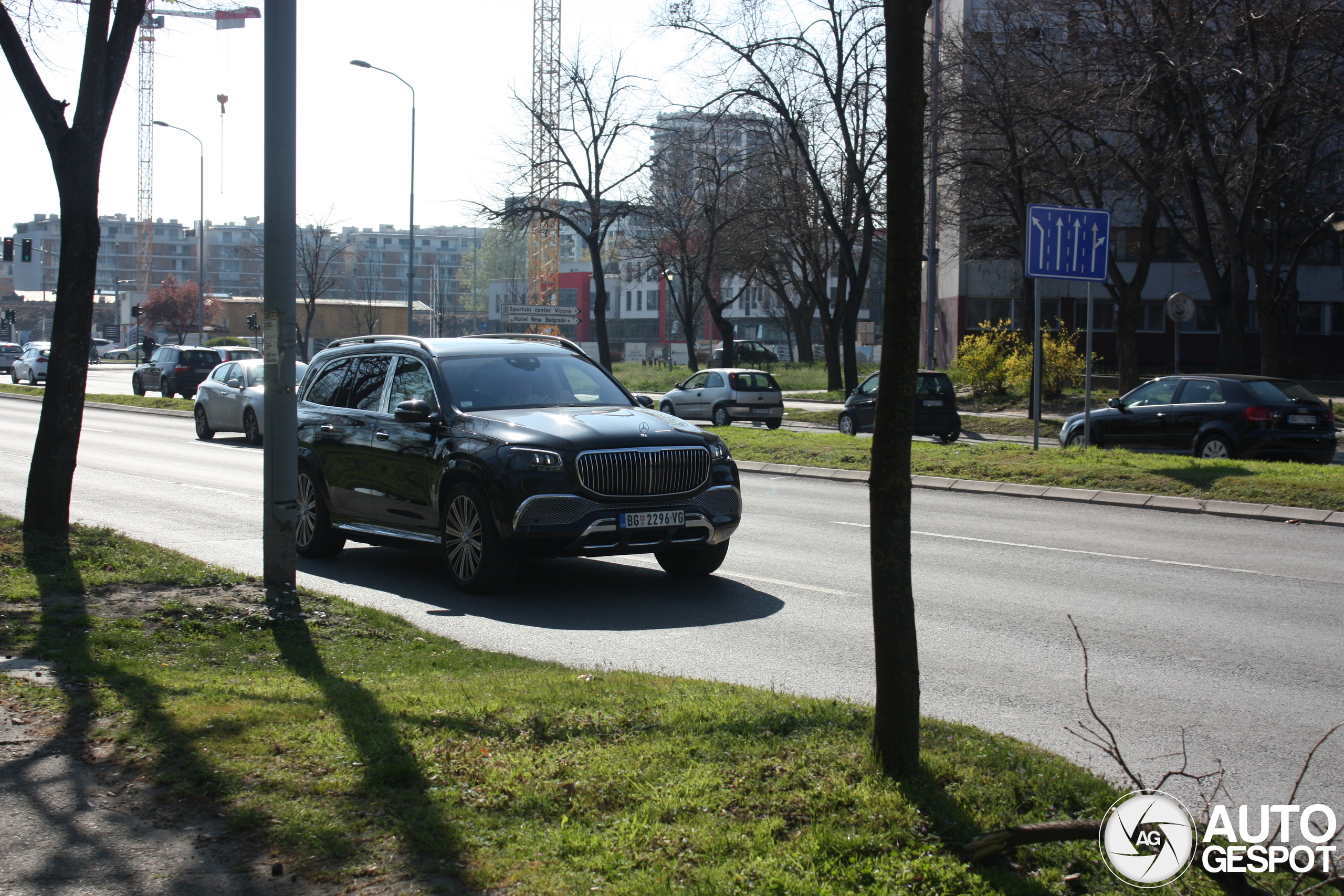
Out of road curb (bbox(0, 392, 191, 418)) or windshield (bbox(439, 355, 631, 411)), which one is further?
road curb (bbox(0, 392, 191, 418))

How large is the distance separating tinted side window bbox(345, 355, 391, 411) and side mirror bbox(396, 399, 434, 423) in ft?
2.93

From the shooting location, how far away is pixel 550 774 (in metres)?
4.25

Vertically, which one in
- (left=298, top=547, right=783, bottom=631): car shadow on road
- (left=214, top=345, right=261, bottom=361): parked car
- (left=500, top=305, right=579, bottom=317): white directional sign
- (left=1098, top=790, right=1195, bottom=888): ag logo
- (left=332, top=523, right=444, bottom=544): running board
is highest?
(left=500, top=305, right=579, bottom=317): white directional sign

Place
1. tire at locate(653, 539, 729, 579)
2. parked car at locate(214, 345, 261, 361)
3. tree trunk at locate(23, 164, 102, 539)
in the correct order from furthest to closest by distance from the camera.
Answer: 1. parked car at locate(214, 345, 261, 361)
2. tire at locate(653, 539, 729, 579)
3. tree trunk at locate(23, 164, 102, 539)

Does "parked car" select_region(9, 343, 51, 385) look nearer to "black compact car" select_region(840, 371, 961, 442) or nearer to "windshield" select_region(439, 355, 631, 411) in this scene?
"black compact car" select_region(840, 371, 961, 442)

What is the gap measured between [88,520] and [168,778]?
9.03 metres

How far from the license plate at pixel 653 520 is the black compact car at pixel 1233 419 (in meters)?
11.9

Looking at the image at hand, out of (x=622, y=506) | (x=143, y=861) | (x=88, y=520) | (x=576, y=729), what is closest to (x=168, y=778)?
(x=143, y=861)

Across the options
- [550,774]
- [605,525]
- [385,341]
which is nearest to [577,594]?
[605,525]

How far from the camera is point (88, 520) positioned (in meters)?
12.3

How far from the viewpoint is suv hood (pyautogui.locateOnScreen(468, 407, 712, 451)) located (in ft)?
28.9

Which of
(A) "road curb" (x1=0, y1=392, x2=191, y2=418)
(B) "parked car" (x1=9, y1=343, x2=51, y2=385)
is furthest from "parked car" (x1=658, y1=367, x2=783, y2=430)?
(B) "parked car" (x1=9, y1=343, x2=51, y2=385)

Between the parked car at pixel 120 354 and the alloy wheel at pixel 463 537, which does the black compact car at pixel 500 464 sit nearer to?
the alloy wheel at pixel 463 537

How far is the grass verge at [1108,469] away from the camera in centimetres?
1411
